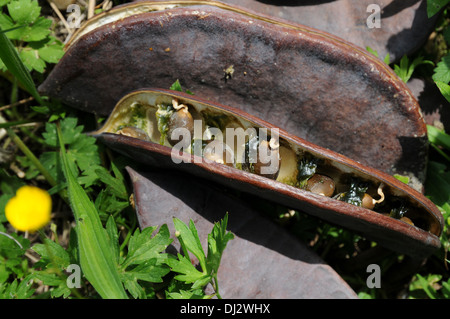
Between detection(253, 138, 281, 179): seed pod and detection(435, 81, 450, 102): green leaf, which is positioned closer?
detection(253, 138, 281, 179): seed pod

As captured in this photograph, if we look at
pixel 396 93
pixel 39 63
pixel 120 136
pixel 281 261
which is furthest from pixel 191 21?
pixel 281 261

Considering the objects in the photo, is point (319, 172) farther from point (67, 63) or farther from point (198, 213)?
point (67, 63)

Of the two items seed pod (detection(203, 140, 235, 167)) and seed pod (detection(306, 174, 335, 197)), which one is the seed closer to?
seed pod (detection(306, 174, 335, 197))

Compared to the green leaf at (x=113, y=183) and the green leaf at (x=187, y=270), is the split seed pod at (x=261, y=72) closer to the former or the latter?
the green leaf at (x=113, y=183)

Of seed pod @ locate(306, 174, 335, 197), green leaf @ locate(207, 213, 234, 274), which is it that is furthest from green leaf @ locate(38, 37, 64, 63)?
seed pod @ locate(306, 174, 335, 197)

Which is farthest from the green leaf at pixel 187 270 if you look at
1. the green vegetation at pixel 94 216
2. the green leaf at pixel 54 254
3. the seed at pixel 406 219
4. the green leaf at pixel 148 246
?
the seed at pixel 406 219

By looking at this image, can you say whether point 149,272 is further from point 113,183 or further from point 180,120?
point 180,120
